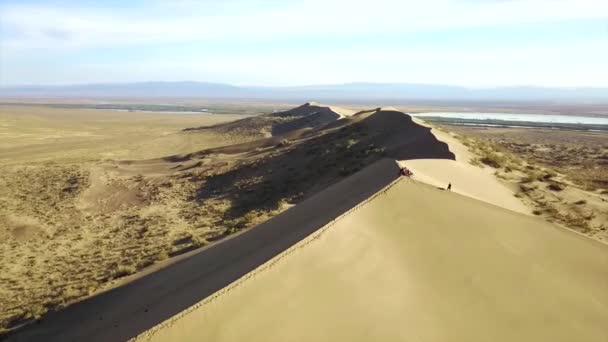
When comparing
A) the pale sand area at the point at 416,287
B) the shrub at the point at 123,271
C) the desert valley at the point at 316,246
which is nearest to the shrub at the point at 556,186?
the desert valley at the point at 316,246

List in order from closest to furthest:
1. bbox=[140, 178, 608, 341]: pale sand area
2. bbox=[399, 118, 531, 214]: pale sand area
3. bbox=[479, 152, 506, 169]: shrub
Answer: bbox=[140, 178, 608, 341]: pale sand area < bbox=[399, 118, 531, 214]: pale sand area < bbox=[479, 152, 506, 169]: shrub

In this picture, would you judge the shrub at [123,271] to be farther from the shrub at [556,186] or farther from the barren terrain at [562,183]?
the shrub at [556,186]

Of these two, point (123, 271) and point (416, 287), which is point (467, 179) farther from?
point (123, 271)

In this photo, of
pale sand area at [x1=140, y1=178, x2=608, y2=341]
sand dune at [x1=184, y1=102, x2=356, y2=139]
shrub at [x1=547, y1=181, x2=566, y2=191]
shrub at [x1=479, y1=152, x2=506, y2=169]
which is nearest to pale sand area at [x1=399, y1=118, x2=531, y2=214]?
shrub at [x1=479, y1=152, x2=506, y2=169]

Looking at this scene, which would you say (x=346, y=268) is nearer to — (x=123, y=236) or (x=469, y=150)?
(x=123, y=236)

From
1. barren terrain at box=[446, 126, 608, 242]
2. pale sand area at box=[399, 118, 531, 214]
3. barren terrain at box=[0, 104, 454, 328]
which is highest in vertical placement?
pale sand area at box=[399, 118, 531, 214]

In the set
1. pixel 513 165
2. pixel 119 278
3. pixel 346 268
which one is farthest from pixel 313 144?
pixel 346 268

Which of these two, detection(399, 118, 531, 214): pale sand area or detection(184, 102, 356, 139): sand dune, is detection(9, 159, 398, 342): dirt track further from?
detection(184, 102, 356, 139): sand dune
